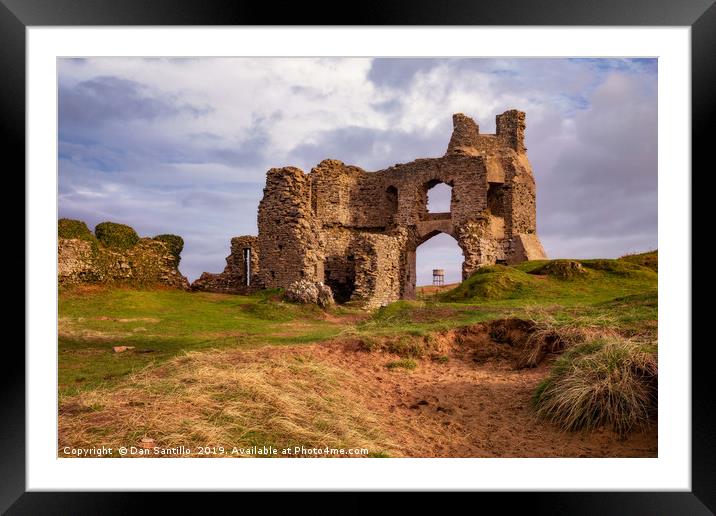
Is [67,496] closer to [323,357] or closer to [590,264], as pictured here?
[323,357]

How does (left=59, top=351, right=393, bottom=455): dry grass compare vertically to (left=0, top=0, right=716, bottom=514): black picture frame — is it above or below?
below

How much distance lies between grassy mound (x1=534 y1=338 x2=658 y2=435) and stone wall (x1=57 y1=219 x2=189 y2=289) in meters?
15.5

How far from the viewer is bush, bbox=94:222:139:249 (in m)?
17.8

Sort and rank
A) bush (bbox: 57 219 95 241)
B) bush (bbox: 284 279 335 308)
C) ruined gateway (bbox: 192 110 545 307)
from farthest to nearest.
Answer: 1. ruined gateway (bbox: 192 110 545 307)
2. bush (bbox: 57 219 95 241)
3. bush (bbox: 284 279 335 308)

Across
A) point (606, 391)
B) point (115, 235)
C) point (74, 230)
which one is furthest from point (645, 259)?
point (74, 230)

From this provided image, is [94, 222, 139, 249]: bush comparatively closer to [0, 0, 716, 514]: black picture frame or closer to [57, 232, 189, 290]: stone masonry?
[57, 232, 189, 290]: stone masonry

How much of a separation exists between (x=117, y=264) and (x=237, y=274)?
8.84 metres

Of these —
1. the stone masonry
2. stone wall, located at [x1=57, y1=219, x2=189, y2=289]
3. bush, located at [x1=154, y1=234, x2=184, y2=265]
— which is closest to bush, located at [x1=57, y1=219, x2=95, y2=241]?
stone wall, located at [x1=57, y1=219, x2=189, y2=289]

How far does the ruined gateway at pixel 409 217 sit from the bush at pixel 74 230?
644 cm

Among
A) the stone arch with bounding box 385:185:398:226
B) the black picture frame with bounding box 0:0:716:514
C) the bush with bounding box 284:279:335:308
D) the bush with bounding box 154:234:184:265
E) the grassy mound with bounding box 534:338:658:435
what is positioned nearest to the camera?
the black picture frame with bounding box 0:0:716:514
